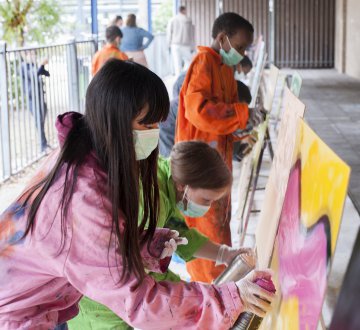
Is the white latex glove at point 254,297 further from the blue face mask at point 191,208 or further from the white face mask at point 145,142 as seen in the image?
the blue face mask at point 191,208

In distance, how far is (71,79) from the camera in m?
9.35

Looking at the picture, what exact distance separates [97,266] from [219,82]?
241 centimetres

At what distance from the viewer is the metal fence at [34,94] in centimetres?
727

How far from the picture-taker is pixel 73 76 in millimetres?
9383

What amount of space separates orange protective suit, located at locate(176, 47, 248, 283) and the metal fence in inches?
145

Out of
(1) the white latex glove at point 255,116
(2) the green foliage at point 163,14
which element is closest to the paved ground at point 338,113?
(1) the white latex glove at point 255,116

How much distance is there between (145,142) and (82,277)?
1.21 feet

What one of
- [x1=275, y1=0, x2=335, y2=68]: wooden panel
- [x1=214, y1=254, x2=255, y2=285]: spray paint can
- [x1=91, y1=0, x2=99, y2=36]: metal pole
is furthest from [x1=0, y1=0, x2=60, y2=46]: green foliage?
[x1=214, y1=254, x2=255, y2=285]: spray paint can

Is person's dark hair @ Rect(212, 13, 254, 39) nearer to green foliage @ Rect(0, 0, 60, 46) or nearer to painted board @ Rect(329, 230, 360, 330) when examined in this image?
painted board @ Rect(329, 230, 360, 330)

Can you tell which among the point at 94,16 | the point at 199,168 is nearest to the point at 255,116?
the point at 199,168

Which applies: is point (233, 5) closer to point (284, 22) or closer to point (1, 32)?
point (284, 22)

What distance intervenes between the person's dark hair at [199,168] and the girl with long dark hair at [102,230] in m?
0.71

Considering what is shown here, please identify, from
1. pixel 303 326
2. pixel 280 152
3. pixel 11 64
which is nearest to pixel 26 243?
pixel 303 326

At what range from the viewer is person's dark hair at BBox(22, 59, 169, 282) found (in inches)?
66.1
